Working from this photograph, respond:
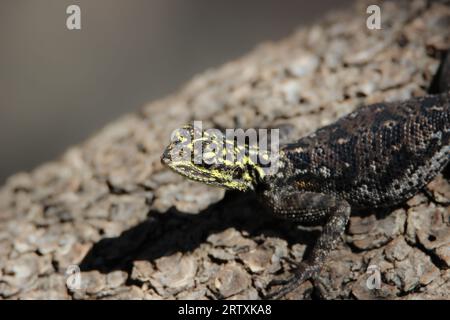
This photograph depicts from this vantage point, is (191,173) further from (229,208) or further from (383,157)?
(383,157)

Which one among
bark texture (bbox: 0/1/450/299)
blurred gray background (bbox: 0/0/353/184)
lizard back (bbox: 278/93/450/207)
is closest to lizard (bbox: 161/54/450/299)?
lizard back (bbox: 278/93/450/207)

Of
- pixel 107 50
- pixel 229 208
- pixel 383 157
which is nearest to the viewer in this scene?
pixel 383 157

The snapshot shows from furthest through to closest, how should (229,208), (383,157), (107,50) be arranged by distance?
(107,50)
(229,208)
(383,157)

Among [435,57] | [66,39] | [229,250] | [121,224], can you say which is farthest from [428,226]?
[66,39]

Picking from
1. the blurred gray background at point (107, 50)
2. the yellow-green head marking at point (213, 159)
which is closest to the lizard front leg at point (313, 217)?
the yellow-green head marking at point (213, 159)

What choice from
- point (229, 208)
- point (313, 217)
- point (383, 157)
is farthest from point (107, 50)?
point (383, 157)

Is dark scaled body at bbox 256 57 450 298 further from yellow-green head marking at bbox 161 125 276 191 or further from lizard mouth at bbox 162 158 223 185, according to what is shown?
lizard mouth at bbox 162 158 223 185

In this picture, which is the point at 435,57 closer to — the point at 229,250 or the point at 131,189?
the point at 229,250

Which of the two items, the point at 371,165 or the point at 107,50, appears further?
the point at 107,50
